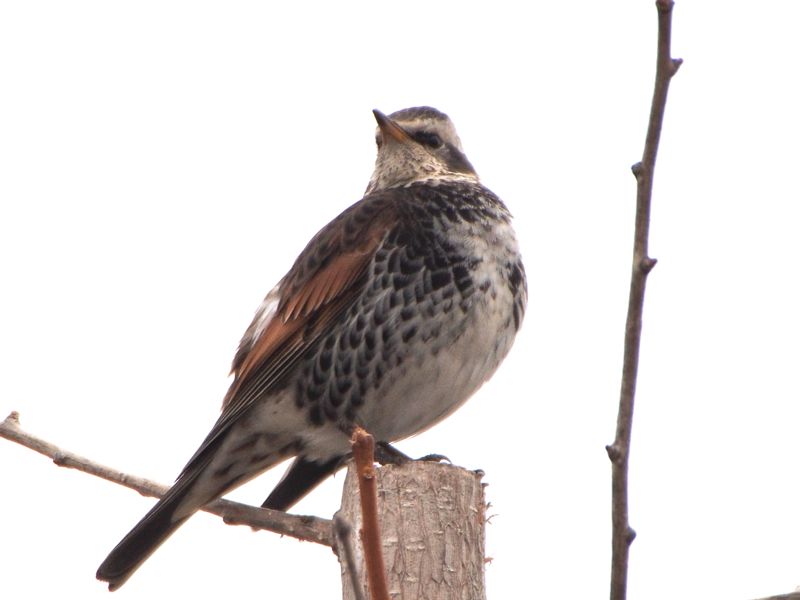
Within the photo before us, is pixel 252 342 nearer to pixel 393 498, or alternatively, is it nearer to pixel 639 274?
pixel 393 498

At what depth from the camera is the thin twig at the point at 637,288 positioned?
190cm

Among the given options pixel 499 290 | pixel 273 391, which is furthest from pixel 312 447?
pixel 499 290

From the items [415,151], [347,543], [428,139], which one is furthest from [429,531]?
[428,139]

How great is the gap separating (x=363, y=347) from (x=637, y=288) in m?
3.36

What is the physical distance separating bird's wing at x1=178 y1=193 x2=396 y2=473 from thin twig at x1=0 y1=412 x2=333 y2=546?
975 millimetres

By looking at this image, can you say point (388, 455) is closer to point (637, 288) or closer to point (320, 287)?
point (320, 287)

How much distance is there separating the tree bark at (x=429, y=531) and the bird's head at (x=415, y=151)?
2857 mm

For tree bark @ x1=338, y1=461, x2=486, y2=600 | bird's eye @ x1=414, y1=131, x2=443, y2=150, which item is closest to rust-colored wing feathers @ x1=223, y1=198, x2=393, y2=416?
bird's eye @ x1=414, y1=131, x2=443, y2=150

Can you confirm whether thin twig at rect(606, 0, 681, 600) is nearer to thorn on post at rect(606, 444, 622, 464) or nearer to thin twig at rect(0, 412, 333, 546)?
thorn on post at rect(606, 444, 622, 464)

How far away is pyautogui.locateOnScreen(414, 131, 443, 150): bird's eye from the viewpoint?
662cm

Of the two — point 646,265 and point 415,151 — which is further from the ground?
point 415,151

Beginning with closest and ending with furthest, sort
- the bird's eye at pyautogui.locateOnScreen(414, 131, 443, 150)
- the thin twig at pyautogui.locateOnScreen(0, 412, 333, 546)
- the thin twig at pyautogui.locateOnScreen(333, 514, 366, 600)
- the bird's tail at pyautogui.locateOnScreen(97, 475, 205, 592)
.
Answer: the thin twig at pyautogui.locateOnScreen(333, 514, 366, 600) < the thin twig at pyautogui.locateOnScreen(0, 412, 333, 546) < the bird's tail at pyautogui.locateOnScreen(97, 475, 205, 592) < the bird's eye at pyautogui.locateOnScreen(414, 131, 443, 150)

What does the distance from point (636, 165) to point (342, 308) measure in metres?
3.50

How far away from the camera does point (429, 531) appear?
11.5 feet
